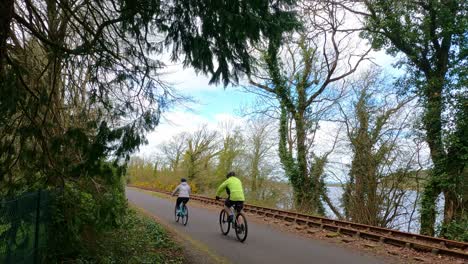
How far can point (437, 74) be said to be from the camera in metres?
16.5

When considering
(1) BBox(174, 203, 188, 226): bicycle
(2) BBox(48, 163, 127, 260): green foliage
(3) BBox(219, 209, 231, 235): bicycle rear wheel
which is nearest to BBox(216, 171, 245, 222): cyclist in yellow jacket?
(3) BBox(219, 209, 231, 235): bicycle rear wheel

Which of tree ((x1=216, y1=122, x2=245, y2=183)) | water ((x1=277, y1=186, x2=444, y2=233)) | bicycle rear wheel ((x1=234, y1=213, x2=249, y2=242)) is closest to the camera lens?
bicycle rear wheel ((x1=234, y1=213, x2=249, y2=242))

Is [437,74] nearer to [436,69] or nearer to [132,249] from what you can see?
[436,69]

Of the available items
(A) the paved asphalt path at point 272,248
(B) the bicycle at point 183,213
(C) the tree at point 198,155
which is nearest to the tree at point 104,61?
(A) the paved asphalt path at point 272,248

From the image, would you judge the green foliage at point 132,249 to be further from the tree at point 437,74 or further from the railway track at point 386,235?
the tree at point 437,74

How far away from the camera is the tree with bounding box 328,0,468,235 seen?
15.0m

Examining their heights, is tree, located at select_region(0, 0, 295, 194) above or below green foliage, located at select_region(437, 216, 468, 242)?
above

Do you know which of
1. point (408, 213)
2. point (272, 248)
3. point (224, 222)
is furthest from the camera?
point (408, 213)

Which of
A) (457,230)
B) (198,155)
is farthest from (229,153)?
(457,230)

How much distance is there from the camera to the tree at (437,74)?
1497 cm

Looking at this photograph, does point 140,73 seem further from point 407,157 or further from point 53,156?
point 407,157

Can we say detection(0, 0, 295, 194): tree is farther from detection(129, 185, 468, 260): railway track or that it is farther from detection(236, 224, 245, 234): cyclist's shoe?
detection(129, 185, 468, 260): railway track

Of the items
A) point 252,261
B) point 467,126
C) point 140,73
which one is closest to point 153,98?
point 140,73

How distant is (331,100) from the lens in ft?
72.9
